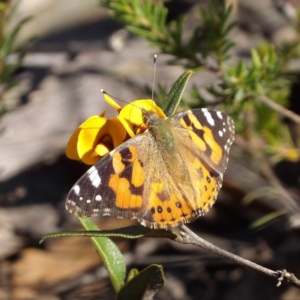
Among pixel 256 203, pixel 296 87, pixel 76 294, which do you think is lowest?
pixel 76 294

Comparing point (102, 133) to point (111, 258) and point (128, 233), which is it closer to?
point (128, 233)

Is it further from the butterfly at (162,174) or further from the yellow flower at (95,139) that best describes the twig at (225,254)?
the yellow flower at (95,139)

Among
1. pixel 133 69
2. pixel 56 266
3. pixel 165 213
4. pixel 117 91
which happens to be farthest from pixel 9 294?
pixel 165 213

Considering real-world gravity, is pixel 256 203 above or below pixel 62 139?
below

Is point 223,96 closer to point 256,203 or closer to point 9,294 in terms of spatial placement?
point 256,203

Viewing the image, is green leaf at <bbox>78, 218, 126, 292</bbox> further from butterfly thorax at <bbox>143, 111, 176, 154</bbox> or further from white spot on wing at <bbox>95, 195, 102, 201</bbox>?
butterfly thorax at <bbox>143, 111, 176, 154</bbox>

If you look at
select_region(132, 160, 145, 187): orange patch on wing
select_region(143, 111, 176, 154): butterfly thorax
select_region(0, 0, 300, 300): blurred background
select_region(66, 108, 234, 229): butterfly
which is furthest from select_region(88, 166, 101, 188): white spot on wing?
select_region(0, 0, 300, 300): blurred background
